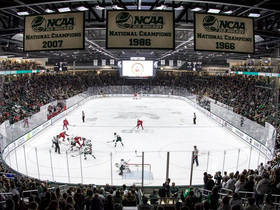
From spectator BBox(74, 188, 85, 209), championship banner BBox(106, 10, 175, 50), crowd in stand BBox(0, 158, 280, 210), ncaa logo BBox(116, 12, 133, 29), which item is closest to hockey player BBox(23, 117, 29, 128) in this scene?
crowd in stand BBox(0, 158, 280, 210)

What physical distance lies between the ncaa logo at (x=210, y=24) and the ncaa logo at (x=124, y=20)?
7.43 ft

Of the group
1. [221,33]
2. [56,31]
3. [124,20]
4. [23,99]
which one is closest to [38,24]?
[56,31]

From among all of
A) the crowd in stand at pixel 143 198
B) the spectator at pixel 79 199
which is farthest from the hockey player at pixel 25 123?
the spectator at pixel 79 199

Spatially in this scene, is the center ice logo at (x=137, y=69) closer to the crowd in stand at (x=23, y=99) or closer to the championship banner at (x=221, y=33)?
the crowd in stand at (x=23, y=99)

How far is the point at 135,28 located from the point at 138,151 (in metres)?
9.38

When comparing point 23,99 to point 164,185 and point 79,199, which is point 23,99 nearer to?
point 164,185

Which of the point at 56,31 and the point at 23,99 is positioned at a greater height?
the point at 56,31

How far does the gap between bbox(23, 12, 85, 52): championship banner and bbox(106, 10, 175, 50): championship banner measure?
912mm

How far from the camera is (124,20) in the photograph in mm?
7012

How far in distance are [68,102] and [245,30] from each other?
24965mm

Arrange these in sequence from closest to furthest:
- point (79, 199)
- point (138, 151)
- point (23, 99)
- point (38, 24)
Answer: point (79, 199)
point (38, 24)
point (138, 151)
point (23, 99)

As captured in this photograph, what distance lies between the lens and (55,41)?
7.23 m

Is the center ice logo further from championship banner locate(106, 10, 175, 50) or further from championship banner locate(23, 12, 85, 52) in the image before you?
championship banner locate(106, 10, 175, 50)

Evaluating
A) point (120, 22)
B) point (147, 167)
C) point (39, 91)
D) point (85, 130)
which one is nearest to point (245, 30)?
point (120, 22)
